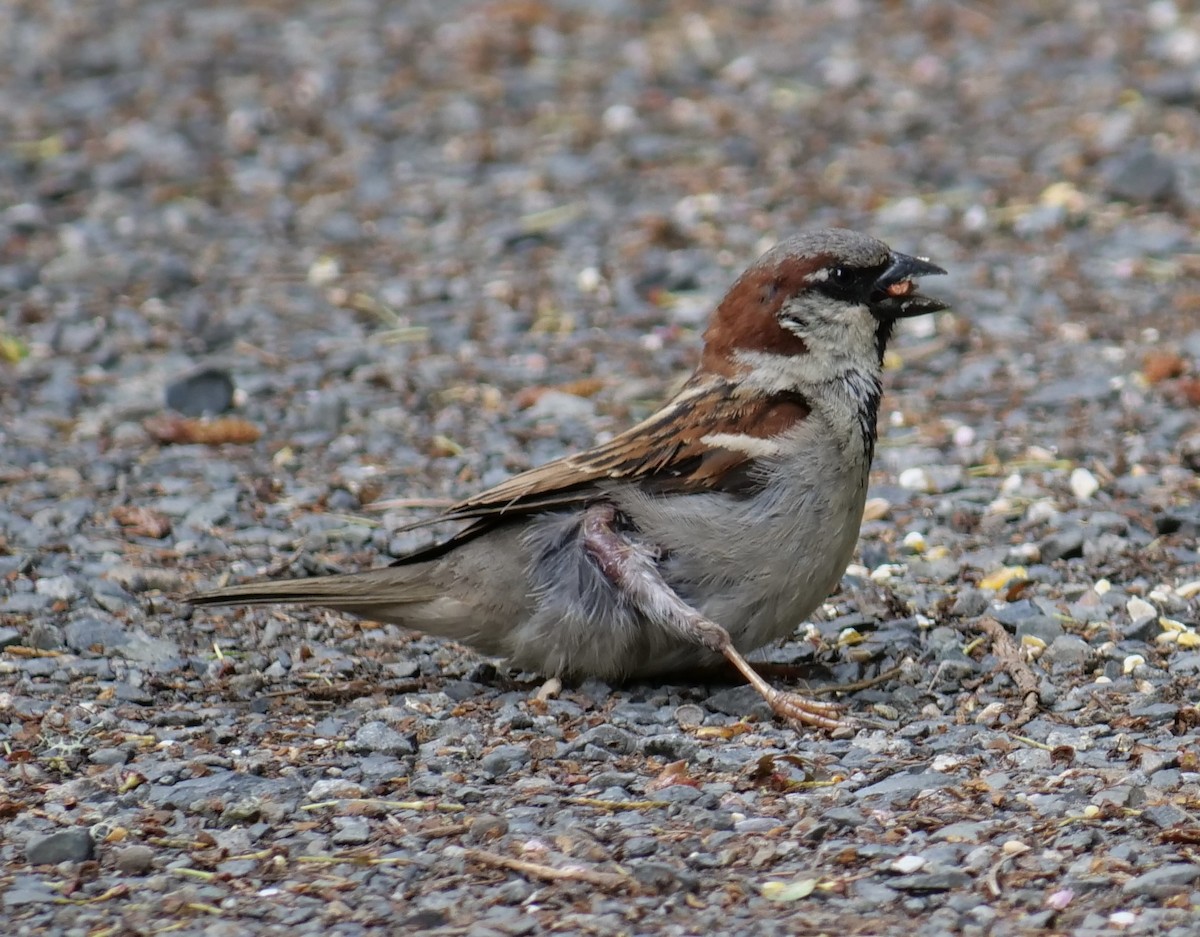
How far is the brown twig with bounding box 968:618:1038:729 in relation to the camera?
13.9 feet

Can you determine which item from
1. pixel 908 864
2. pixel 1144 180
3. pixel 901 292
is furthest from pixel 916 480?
pixel 1144 180

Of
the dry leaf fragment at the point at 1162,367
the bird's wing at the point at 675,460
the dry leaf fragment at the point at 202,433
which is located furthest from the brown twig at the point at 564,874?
the dry leaf fragment at the point at 1162,367

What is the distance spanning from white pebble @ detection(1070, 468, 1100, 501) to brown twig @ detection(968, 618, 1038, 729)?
104 cm

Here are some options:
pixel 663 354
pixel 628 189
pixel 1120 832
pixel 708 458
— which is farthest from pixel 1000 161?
pixel 1120 832

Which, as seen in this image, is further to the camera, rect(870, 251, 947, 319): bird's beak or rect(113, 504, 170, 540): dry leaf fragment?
rect(113, 504, 170, 540): dry leaf fragment

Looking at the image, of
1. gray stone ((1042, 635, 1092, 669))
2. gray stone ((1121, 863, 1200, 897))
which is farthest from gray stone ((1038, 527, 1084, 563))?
gray stone ((1121, 863, 1200, 897))

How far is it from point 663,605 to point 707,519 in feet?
0.76

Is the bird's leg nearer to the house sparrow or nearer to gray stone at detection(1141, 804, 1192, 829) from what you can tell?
the house sparrow

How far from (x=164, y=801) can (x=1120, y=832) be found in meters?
1.87

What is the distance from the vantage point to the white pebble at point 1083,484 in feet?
18.6

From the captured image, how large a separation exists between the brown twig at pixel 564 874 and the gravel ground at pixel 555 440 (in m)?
0.01

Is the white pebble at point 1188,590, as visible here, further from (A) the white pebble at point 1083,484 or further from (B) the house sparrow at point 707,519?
(B) the house sparrow at point 707,519

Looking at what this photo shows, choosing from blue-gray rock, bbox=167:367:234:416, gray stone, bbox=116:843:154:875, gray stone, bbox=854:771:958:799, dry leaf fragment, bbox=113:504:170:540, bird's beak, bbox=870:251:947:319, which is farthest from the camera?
blue-gray rock, bbox=167:367:234:416

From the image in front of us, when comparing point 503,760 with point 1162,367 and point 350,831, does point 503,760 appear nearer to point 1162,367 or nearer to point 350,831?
point 350,831
